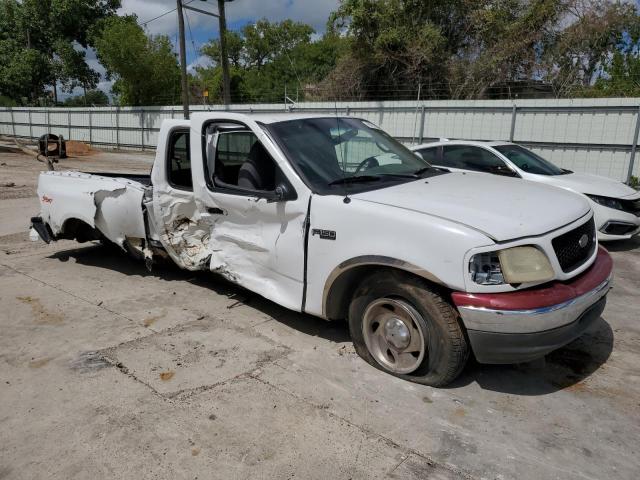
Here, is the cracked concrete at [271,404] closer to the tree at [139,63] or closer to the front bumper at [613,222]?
the front bumper at [613,222]

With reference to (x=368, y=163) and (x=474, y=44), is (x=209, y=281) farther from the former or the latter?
Result: (x=474, y=44)

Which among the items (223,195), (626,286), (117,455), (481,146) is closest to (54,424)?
(117,455)

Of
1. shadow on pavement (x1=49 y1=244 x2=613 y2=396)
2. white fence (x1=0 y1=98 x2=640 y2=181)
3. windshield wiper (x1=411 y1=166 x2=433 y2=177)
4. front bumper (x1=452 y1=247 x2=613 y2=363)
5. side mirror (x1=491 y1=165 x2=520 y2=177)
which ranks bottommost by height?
shadow on pavement (x1=49 y1=244 x2=613 y2=396)

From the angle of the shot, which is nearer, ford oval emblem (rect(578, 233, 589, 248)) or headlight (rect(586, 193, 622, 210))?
ford oval emblem (rect(578, 233, 589, 248))

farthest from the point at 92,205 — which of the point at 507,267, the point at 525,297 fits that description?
the point at 525,297

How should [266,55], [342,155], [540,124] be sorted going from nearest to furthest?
[342,155] < [540,124] < [266,55]

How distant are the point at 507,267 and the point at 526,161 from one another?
6001mm

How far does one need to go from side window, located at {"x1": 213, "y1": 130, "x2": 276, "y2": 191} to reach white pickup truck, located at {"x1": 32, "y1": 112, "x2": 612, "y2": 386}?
1cm

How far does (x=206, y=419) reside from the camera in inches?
120

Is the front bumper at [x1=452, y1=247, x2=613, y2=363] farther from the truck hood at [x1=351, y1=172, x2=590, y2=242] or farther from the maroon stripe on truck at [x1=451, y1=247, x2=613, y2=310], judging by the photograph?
the truck hood at [x1=351, y1=172, x2=590, y2=242]

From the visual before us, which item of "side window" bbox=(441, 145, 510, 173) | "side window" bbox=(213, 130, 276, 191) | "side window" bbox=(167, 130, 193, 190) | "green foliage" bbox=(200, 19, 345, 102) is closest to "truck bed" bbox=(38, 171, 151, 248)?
"side window" bbox=(167, 130, 193, 190)

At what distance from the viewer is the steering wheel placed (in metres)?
3.98

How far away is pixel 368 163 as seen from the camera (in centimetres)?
409

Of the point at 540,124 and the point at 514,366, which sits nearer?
the point at 514,366
